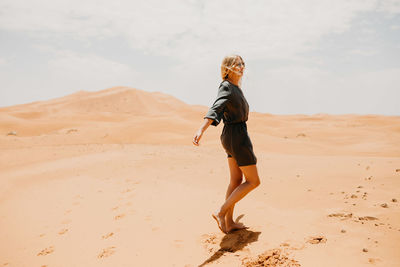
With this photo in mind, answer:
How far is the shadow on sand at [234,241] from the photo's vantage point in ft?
9.19

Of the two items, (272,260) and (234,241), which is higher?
(272,260)

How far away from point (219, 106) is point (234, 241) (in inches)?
56.0

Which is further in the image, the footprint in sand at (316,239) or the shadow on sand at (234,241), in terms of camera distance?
the shadow on sand at (234,241)


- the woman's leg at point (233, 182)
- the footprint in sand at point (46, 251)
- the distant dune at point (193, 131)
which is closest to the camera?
the woman's leg at point (233, 182)

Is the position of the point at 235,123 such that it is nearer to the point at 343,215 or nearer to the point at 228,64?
the point at 228,64

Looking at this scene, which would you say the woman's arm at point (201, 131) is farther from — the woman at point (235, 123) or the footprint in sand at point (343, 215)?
the footprint in sand at point (343, 215)

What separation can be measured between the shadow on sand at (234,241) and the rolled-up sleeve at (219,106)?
1.26m

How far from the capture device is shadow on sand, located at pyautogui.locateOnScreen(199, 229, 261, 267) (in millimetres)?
2802

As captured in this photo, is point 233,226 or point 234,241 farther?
point 233,226

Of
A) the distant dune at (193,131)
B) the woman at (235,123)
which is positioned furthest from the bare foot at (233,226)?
the distant dune at (193,131)

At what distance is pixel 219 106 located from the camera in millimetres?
2719

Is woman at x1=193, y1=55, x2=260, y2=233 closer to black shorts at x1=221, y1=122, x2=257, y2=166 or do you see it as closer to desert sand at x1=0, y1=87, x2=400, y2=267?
black shorts at x1=221, y1=122, x2=257, y2=166

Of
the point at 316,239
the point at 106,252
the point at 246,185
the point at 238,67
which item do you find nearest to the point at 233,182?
the point at 246,185

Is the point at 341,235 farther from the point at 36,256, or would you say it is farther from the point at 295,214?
the point at 36,256
